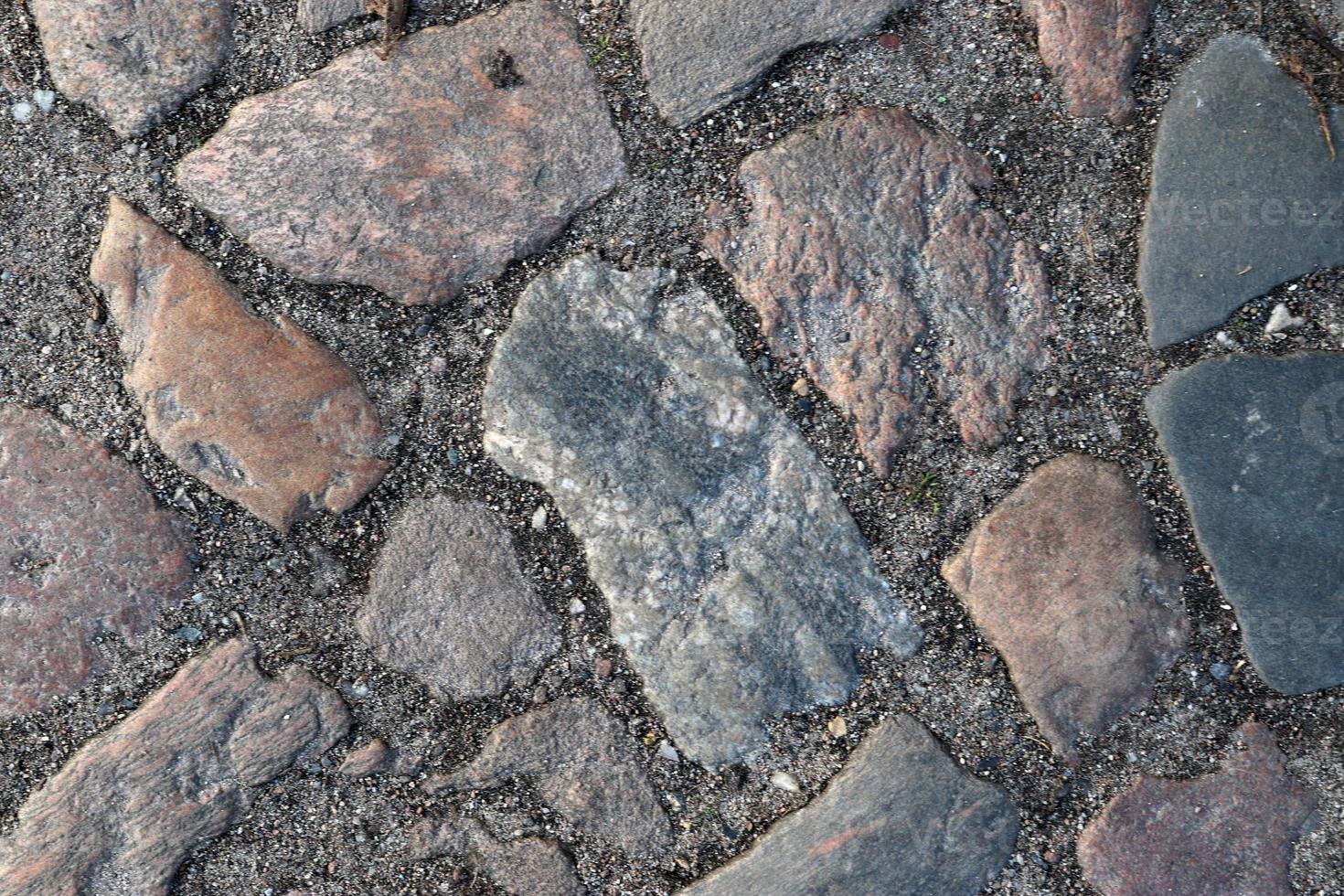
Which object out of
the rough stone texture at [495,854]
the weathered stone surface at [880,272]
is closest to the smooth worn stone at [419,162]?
the weathered stone surface at [880,272]

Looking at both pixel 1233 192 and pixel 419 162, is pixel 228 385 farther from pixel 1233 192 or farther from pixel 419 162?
pixel 1233 192

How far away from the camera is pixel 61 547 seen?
52.6 inches

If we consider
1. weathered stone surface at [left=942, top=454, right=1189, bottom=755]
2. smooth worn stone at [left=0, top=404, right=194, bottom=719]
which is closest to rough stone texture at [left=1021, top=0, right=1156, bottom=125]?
weathered stone surface at [left=942, top=454, right=1189, bottom=755]

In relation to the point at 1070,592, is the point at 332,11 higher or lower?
higher

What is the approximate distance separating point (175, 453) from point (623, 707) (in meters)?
0.72

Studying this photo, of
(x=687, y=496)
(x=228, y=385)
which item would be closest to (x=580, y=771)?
(x=687, y=496)

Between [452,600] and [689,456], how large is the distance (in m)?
0.40

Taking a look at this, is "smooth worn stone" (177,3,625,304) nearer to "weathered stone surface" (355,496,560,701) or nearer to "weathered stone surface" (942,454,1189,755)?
"weathered stone surface" (355,496,560,701)

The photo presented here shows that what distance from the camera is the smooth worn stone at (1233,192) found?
Answer: 1.36 meters

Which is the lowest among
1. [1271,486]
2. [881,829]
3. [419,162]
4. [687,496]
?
[881,829]

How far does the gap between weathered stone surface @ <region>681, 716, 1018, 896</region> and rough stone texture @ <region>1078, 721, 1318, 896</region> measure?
0.59ft

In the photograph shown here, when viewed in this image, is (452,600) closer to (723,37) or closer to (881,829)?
(881,829)

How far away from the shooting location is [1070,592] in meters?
1.35

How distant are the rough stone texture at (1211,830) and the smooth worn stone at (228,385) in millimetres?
1185
